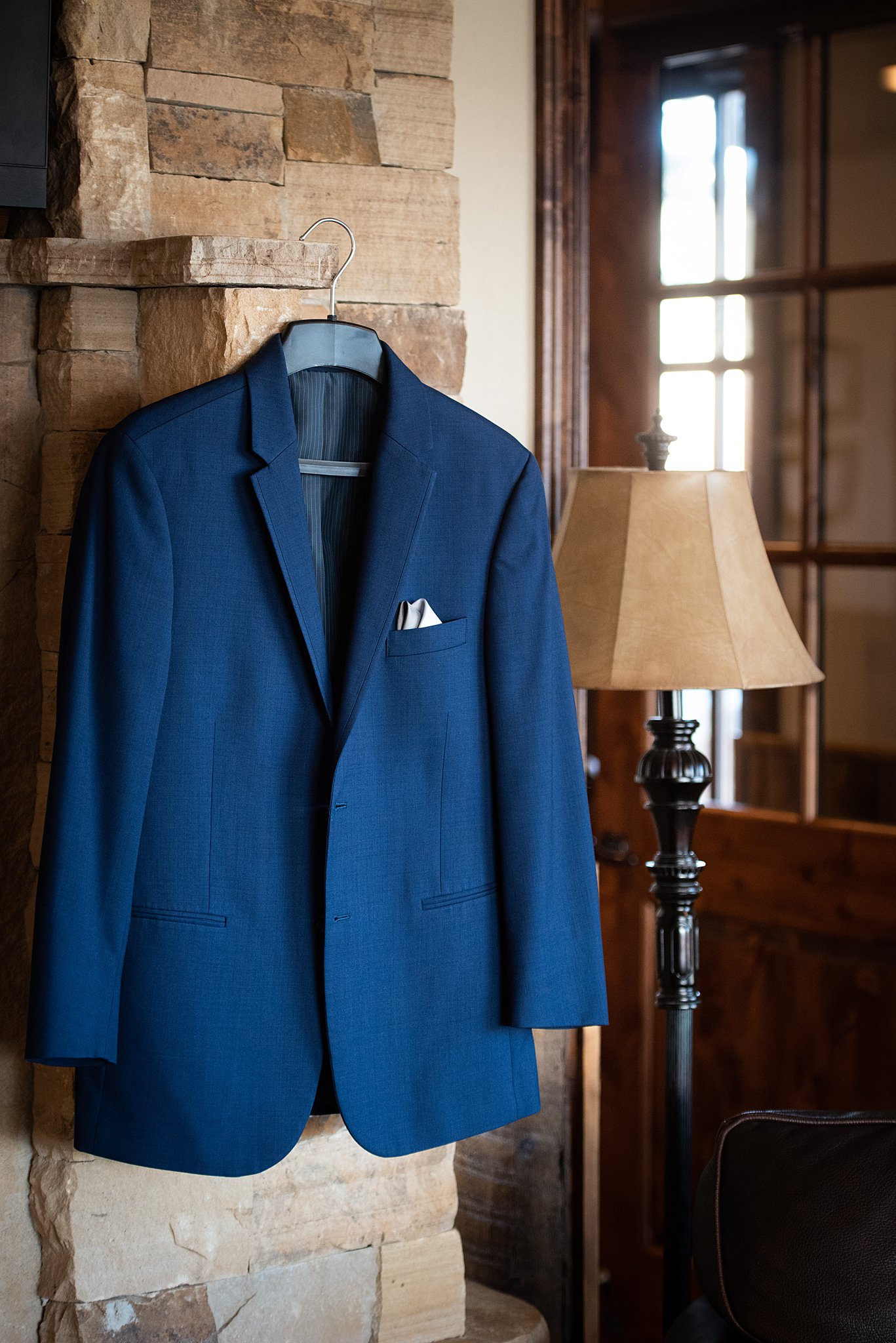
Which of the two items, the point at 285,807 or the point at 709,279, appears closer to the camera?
the point at 285,807

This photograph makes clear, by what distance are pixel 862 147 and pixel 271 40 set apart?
1.10m

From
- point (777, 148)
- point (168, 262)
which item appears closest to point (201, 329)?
point (168, 262)

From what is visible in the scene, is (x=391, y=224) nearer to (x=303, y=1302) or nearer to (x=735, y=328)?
(x=735, y=328)

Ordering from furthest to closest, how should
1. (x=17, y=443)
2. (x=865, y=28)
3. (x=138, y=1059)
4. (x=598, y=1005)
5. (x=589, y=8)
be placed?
(x=589, y=8) → (x=865, y=28) → (x=17, y=443) → (x=598, y=1005) → (x=138, y=1059)

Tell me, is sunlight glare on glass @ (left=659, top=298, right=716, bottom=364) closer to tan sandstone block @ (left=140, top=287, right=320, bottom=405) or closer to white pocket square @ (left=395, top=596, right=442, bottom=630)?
tan sandstone block @ (left=140, top=287, right=320, bottom=405)

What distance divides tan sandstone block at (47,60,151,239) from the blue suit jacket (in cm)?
30

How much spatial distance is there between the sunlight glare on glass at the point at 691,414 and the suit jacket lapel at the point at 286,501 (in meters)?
1.15

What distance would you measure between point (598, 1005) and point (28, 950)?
0.70m

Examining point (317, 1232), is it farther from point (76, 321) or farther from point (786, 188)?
point (786, 188)

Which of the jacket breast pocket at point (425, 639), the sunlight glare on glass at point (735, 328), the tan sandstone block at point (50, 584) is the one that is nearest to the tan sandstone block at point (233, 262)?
the tan sandstone block at point (50, 584)

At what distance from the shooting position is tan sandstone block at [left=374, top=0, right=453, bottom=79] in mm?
1643

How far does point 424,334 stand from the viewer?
1680 millimetres

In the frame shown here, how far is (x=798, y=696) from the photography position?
2240 millimetres

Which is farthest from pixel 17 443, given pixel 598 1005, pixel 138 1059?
pixel 598 1005
